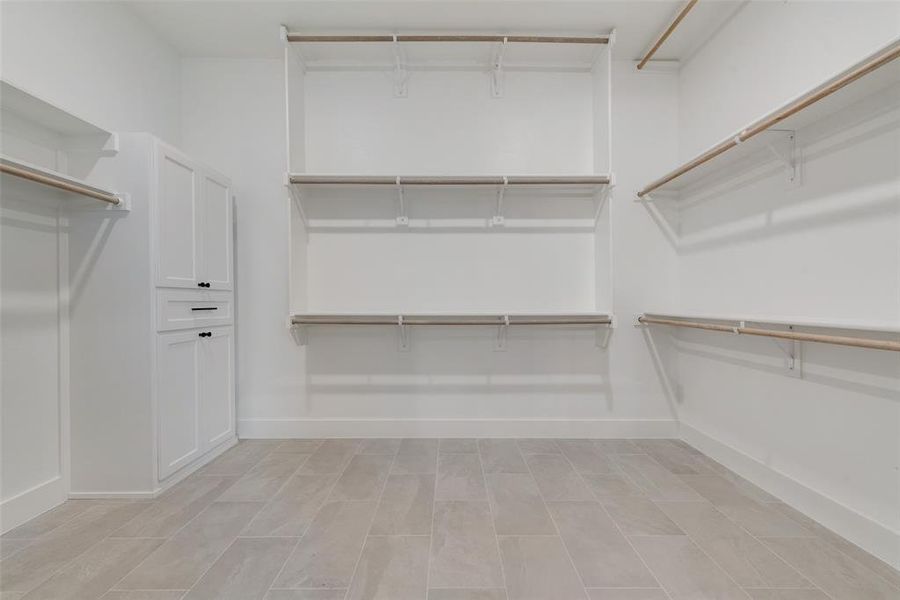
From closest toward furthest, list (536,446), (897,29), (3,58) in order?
(897,29), (3,58), (536,446)

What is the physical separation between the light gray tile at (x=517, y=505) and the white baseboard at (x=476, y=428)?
1.98 ft

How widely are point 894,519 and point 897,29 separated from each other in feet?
6.14

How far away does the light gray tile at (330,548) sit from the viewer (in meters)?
1.38

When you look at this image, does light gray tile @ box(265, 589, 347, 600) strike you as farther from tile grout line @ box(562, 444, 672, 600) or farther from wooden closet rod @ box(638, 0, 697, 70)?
wooden closet rod @ box(638, 0, 697, 70)

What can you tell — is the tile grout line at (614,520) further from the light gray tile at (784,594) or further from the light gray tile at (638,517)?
the light gray tile at (784,594)

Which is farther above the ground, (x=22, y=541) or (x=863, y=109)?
(x=863, y=109)

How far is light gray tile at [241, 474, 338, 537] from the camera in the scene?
169cm

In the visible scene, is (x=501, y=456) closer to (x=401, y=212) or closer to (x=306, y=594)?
(x=306, y=594)

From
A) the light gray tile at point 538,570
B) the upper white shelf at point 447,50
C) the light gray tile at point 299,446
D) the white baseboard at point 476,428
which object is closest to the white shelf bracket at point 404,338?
the white baseboard at point 476,428

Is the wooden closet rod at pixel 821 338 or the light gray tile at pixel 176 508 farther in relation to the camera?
the light gray tile at pixel 176 508

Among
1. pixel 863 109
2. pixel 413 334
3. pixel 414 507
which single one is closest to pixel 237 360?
pixel 413 334

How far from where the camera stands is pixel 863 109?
1.58m

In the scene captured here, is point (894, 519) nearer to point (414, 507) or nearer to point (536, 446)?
point (536, 446)

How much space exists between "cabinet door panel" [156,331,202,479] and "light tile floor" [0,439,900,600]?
182mm
